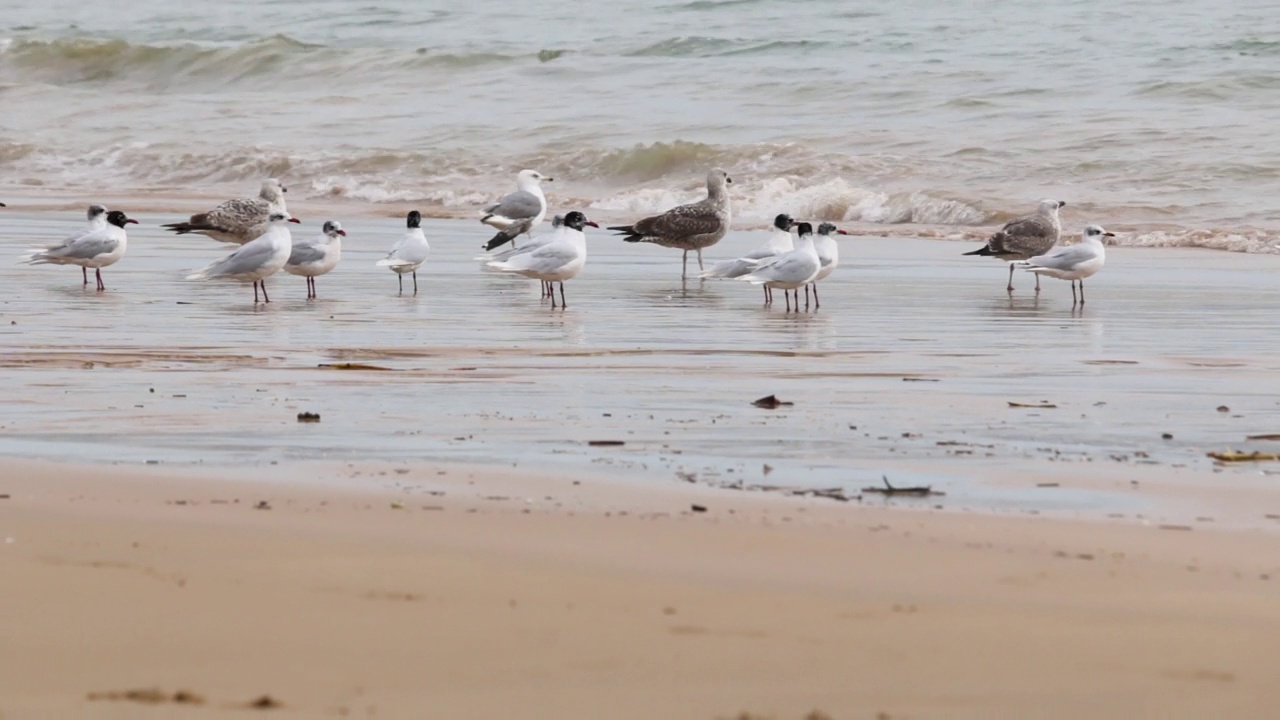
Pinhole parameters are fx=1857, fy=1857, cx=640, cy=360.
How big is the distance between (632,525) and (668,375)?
319cm

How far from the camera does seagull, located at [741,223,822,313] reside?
11430mm

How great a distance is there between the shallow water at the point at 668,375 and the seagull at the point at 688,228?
129cm

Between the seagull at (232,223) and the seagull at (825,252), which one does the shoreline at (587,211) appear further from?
the seagull at (825,252)

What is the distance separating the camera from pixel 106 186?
75.7 feet

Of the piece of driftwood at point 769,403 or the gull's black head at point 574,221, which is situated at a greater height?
the piece of driftwood at point 769,403

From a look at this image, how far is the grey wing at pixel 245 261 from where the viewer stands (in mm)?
11703

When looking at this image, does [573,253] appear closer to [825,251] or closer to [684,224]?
[825,251]

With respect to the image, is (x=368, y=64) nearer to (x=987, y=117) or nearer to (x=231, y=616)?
(x=987, y=117)

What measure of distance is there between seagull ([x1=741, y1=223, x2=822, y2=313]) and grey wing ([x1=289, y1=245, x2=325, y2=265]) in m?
2.73

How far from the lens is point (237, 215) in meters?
14.9

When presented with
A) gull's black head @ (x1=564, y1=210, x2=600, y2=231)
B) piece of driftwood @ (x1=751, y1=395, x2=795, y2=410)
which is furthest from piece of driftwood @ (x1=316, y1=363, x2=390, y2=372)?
gull's black head @ (x1=564, y1=210, x2=600, y2=231)

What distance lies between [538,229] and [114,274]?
6.42 m

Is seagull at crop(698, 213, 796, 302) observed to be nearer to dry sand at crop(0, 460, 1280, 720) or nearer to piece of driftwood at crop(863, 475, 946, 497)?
piece of driftwood at crop(863, 475, 946, 497)

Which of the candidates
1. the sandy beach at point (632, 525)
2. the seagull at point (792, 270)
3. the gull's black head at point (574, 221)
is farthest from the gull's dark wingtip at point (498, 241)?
the sandy beach at point (632, 525)
